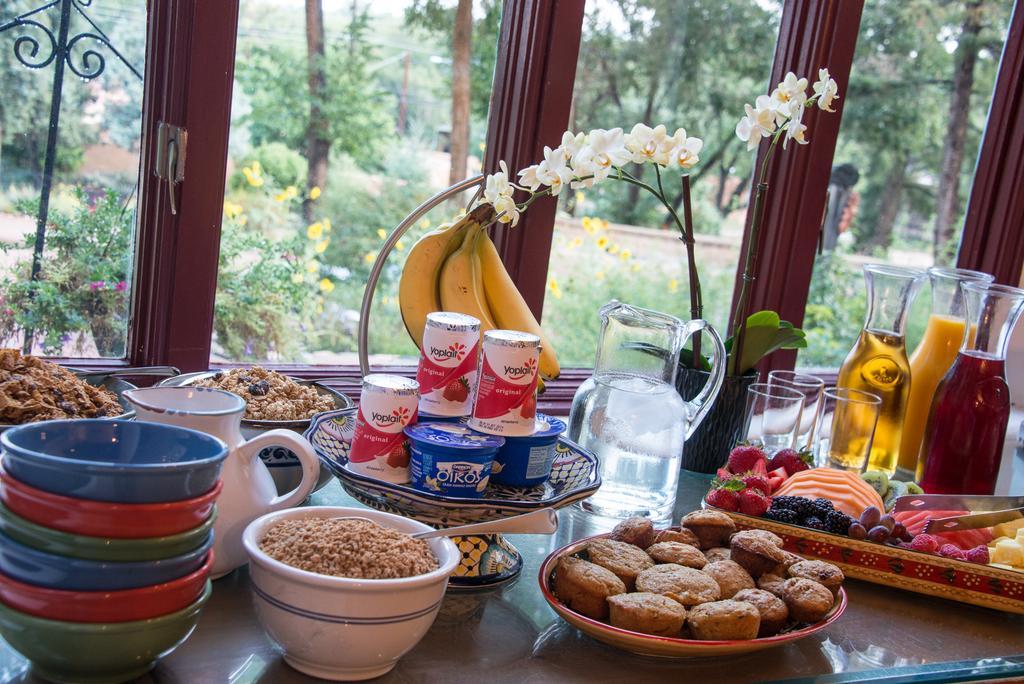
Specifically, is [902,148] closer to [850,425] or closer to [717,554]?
[850,425]

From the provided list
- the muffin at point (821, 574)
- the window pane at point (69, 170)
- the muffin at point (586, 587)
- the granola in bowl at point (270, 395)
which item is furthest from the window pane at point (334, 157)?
the muffin at point (821, 574)

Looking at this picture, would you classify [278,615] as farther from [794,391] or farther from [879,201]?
[879,201]

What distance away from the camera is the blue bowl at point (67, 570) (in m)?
0.76

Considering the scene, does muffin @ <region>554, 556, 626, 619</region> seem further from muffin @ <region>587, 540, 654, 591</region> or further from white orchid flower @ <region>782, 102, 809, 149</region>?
white orchid flower @ <region>782, 102, 809, 149</region>

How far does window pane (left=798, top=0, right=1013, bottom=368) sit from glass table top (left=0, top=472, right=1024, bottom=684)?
140 centimetres

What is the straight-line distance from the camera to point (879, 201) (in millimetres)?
2645

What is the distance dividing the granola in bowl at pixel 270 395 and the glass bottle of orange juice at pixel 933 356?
3.35 feet

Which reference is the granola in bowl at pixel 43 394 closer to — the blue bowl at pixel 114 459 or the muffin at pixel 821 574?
the blue bowl at pixel 114 459

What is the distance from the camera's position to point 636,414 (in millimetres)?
1372

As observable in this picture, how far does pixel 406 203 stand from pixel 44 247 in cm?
83

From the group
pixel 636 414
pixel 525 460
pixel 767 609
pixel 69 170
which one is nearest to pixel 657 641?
pixel 767 609

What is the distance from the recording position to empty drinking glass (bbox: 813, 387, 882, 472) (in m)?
1.61

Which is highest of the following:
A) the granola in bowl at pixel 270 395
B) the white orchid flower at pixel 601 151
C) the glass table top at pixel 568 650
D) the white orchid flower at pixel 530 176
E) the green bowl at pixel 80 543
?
the white orchid flower at pixel 601 151

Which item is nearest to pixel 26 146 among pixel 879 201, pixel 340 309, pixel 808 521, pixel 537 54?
pixel 340 309
